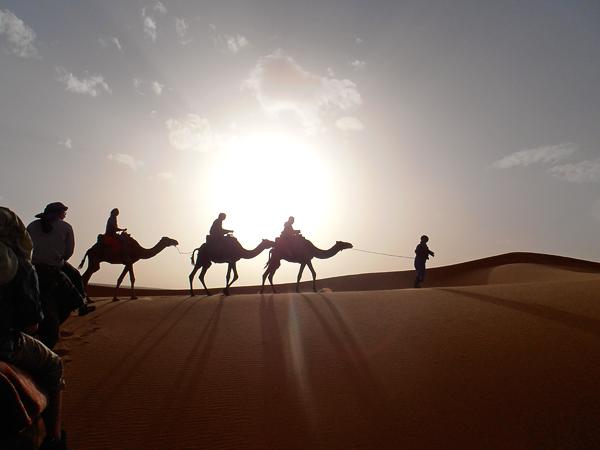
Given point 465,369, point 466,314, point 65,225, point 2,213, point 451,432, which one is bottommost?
point 451,432

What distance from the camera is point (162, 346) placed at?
24.3 ft

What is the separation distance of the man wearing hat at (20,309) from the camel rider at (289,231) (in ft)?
41.4

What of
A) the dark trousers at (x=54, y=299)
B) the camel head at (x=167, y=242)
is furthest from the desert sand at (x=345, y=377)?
the camel head at (x=167, y=242)

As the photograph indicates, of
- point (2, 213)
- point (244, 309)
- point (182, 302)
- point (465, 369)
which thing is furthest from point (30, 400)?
point (182, 302)

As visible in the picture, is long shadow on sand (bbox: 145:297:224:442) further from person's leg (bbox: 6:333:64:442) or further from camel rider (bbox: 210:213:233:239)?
camel rider (bbox: 210:213:233:239)

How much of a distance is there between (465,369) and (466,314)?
2.70 m

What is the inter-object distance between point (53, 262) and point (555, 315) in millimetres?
8282

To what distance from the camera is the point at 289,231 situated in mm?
15805

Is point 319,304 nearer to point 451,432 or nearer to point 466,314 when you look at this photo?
point 466,314

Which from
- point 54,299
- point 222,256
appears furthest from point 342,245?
point 54,299

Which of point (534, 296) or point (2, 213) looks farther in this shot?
point (534, 296)

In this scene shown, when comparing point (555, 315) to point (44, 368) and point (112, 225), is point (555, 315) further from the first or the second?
point (112, 225)

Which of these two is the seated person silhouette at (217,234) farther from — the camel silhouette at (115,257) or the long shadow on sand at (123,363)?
the long shadow on sand at (123,363)

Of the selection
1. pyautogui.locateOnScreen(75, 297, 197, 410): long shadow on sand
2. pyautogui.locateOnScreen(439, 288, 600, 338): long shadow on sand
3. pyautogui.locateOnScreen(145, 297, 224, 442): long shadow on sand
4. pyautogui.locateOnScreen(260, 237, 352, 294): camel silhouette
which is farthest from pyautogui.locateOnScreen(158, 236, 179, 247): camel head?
pyautogui.locateOnScreen(439, 288, 600, 338): long shadow on sand
